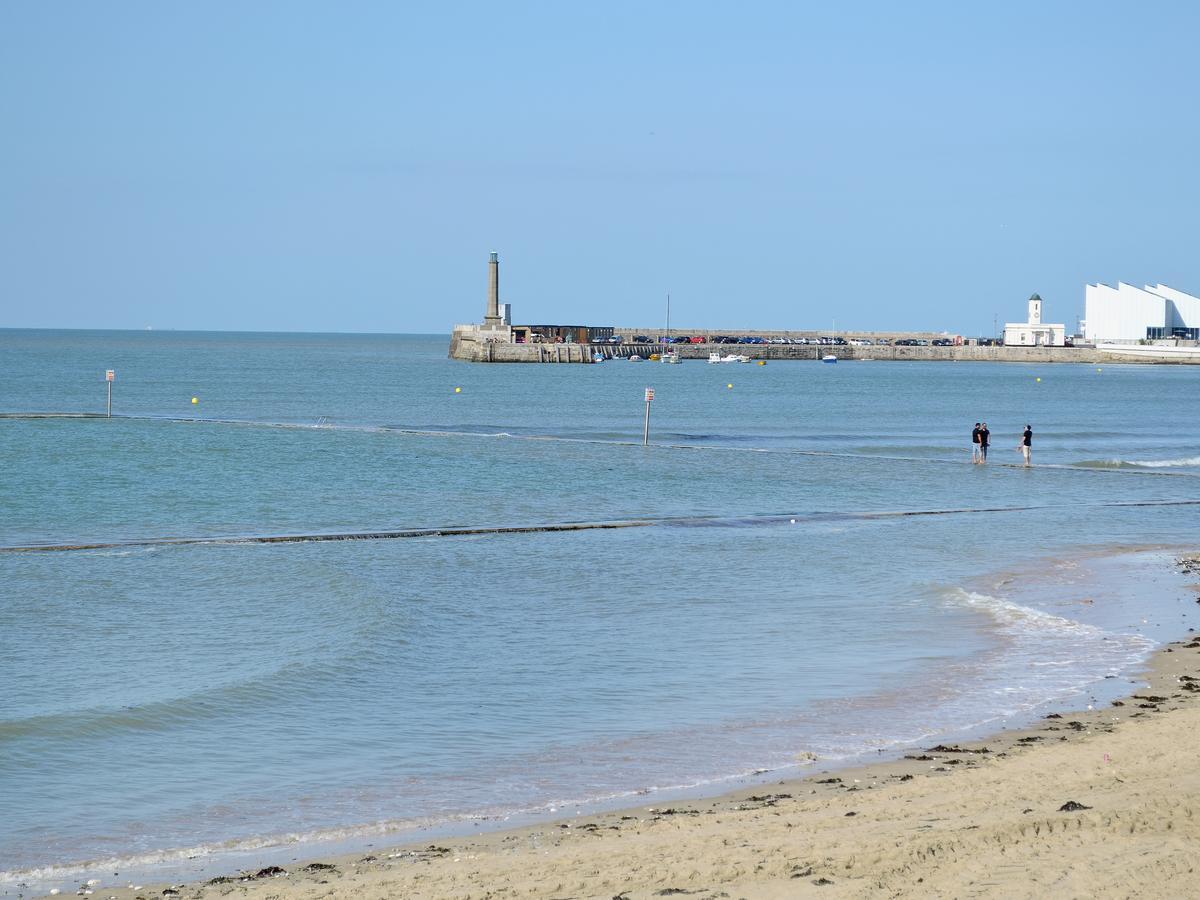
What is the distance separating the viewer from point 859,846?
8.77 metres

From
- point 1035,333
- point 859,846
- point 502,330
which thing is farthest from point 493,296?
point 859,846

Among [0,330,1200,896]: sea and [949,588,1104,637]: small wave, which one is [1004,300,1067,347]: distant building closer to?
[0,330,1200,896]: sea

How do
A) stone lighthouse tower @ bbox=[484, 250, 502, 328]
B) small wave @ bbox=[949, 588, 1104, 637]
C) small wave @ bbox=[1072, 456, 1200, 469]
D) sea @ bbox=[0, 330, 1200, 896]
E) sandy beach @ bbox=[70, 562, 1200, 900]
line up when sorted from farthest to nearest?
stone lighthouse tower @ bbox=[484, 250, 502, 328], small wave @ bbox=[1072, 456, 1200, 469], small wave @ bbox=[949, 588, 1104, 637], sea @ bbox=[0, 330, 1200, 896], sandy beach @ bbox=[70, 562, 1200, 900]

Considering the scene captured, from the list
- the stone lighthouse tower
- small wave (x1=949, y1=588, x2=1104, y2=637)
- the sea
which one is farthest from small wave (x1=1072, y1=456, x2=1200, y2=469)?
the stone lighthouse tower

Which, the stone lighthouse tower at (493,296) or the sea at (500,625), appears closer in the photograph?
the sea at (500,625)

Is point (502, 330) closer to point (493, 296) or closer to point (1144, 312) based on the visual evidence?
point (493, 296)

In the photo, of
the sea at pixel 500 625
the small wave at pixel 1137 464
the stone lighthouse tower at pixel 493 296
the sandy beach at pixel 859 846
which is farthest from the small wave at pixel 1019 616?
the stone lighthouse tower at pixel 493 296

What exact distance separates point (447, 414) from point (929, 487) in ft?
123

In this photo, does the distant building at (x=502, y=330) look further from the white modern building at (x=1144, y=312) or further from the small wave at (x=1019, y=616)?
the small wave at (x=1019, y=616)

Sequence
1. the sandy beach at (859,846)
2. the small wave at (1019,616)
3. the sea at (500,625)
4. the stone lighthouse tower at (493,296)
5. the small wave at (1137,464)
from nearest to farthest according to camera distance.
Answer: the sandy beach at (859,846)
the sea at (500,625)
the small wave at (1019,616)
the small wave at (1137,464)
the stone lighthouse tower at (493,296)

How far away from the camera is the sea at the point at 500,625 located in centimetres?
1098

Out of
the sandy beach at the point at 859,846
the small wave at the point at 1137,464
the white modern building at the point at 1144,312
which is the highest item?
the white modern building at the point at 1144,312

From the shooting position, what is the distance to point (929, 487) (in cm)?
3794

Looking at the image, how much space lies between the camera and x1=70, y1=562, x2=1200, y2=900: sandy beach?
8.16 metres
